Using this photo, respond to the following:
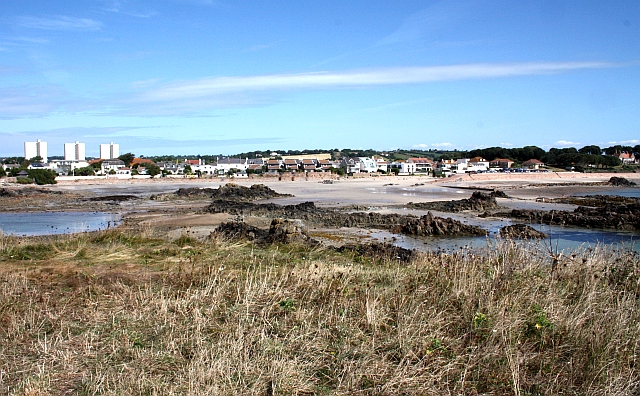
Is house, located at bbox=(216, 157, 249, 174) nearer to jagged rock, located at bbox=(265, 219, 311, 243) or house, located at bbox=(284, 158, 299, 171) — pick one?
house, located at bbox=(284, 158, 299, 171)

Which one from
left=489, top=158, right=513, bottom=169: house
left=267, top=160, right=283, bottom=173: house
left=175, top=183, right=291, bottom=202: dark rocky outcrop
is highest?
left=489, top=158, right=513, bottom=169: house

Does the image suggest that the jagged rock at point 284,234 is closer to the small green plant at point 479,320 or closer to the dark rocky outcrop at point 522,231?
the dark rocky outcrop at point 522,231

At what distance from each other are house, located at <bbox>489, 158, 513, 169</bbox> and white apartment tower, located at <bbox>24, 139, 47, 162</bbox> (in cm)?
15416

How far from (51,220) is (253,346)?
29217 mm

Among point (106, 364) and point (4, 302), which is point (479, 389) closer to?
point (106, 364)

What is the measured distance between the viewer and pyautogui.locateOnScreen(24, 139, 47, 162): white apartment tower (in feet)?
620

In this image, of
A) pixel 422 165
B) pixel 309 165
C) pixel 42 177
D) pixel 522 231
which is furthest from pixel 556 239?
pixel 422 165

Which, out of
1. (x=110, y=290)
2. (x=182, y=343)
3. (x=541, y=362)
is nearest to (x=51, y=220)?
(x=110, y=290)

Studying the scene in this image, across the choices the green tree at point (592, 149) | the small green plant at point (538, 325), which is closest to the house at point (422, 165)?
the green tree at point (592, 149)

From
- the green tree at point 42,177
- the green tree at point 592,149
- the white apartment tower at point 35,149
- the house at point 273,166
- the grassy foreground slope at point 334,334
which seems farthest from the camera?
the white apartment tower at point 35,149

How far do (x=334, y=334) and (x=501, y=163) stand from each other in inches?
5669

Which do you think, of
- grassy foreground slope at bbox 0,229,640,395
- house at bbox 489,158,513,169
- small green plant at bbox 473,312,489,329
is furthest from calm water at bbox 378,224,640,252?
house at bbox 489,158,513,169

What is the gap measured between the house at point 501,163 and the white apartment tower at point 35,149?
506ft

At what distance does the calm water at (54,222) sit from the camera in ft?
78.6
